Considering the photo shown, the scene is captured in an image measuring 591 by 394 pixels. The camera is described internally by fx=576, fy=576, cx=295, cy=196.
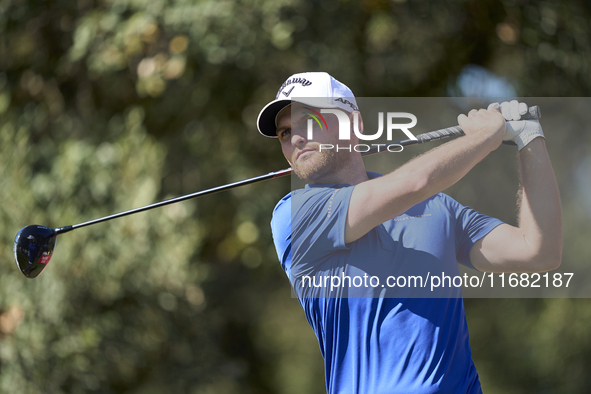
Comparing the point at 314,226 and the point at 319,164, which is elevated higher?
the point at 319,164

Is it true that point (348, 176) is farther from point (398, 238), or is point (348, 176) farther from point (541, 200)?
point (541, 200)

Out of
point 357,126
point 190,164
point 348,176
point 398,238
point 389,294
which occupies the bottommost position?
point 389,294

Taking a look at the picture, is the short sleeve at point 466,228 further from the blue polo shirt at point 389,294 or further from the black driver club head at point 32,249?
the black driver club head at point 32,249

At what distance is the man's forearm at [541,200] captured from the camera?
1365 millimetres

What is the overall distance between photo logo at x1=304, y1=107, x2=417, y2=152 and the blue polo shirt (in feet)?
0.32

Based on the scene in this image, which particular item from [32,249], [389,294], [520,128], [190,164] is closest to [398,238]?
[389,294]

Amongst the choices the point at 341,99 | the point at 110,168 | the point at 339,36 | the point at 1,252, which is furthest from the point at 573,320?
the point at 1,252

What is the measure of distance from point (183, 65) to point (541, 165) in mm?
2358

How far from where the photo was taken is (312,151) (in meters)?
1.45

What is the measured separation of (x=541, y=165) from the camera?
137cm

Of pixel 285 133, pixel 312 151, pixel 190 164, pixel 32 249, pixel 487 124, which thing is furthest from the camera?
pixel 190 164

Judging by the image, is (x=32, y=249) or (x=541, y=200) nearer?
(x=541, y=200)

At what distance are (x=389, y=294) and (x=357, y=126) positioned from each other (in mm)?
430

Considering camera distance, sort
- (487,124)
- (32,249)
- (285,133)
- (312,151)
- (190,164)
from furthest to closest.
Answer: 1. (190,164)
2. (32,249)
3. (285,133)
4. (312,151)
5. (487,124)
